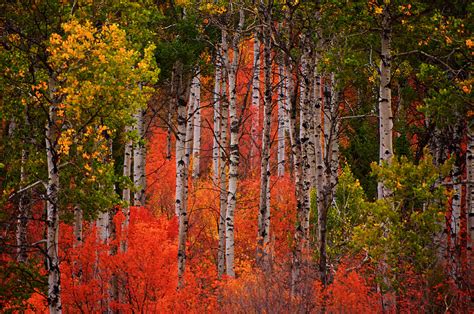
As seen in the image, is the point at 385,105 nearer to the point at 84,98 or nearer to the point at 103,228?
the point at 84,98

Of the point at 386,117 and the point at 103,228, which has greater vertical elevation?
the point at 386,117

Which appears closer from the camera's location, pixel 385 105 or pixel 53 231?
pixel 53 231

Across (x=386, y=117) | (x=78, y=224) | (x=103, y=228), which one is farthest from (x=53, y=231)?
(x=386, y=117)

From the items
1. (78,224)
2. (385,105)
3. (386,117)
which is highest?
(385,105)

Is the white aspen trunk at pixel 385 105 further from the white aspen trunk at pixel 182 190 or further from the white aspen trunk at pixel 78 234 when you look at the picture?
the white aspen trunk at pixel 78 234

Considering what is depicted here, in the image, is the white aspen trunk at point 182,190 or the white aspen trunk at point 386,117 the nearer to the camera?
the white aspen trunk at point 386,117

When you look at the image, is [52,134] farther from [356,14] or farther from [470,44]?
[470,44]

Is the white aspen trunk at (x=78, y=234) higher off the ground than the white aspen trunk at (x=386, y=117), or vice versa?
the white aspen trunk at (x=386, y=117)

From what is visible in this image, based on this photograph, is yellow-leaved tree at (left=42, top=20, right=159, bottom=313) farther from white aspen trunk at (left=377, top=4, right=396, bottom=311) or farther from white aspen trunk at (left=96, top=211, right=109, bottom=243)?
white aspen trunk at (left=377, top=4, right=396, bottom=311)

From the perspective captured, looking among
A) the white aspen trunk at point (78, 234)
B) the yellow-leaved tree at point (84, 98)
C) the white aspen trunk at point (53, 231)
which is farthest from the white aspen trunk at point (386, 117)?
the white aspen trunk at point (78, 234)

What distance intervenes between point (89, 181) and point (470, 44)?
7073 millimetres

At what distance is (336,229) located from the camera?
57.3ft

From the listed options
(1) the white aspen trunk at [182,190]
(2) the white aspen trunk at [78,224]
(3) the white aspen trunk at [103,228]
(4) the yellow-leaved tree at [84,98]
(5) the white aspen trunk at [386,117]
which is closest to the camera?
(4) the yellow-leaved tree at [84,98]

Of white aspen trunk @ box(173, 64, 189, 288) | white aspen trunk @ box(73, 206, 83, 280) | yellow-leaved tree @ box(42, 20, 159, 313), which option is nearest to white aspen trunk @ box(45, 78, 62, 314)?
yellow-leaved tree @ box(42, 20, 159, 313)
